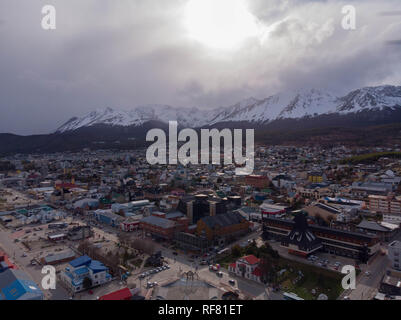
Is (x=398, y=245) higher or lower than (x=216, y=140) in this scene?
lower

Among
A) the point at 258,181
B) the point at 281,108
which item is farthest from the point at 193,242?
the point at 281,108

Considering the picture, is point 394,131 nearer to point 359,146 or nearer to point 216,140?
point 359,146

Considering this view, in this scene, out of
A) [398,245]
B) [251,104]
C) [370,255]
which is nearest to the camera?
[398,245]

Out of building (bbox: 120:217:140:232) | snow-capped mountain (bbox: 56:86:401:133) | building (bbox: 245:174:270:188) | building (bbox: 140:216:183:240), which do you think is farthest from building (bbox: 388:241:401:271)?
snow-capped mountain (bbox: 56:86:401:133)

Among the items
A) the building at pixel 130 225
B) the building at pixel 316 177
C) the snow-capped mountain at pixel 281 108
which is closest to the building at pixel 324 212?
the building at pixel 130 225

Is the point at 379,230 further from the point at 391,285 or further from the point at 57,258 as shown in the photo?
the point at 57,258

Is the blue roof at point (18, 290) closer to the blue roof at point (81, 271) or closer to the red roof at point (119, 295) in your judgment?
the blue roof at point (81, 271)

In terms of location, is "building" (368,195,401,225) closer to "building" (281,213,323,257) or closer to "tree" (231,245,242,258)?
"building" (281,213,323,257)

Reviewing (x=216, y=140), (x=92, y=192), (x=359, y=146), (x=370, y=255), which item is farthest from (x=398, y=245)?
(x=216, y=140)
